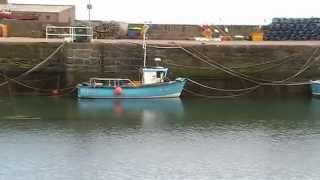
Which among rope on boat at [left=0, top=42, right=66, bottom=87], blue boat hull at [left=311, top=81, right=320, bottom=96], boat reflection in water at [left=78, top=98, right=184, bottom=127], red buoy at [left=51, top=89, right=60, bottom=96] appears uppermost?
rope on boat at [left=0, top=42, right=66, bottom=87]

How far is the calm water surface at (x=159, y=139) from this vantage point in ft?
53.3

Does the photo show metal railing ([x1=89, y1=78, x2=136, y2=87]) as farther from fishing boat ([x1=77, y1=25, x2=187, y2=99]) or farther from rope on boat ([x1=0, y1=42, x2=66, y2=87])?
rope on boat ([x1=0, y1=42, x2=66, y2=87])

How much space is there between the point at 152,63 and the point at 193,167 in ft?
37.9

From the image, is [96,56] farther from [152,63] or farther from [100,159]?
[100,159]

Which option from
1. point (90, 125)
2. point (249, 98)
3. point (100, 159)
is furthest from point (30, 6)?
point (100, 159)

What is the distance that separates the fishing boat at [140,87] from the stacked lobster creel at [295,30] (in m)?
6.44

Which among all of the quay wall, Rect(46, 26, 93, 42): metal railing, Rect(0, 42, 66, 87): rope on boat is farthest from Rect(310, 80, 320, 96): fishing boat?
Rect(0, 42, 66, 87): rope on boat

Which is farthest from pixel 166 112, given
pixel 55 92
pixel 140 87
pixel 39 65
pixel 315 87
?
pixel 315 87

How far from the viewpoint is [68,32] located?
30000 millimetres

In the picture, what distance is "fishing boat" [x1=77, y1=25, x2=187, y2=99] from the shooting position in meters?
26.6

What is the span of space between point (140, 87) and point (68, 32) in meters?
4.81

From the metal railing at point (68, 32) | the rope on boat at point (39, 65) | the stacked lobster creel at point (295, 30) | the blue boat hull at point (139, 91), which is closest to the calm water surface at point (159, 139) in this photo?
the blue boat hull at point (139, 91)

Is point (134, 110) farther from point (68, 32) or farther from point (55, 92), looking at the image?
point (68, 32)

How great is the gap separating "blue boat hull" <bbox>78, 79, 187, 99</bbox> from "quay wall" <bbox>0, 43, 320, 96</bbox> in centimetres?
74
